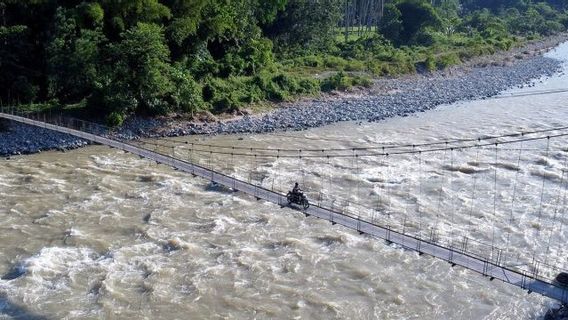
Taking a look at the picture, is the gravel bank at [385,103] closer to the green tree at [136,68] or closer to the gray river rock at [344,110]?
the gray river rock at [344,110]

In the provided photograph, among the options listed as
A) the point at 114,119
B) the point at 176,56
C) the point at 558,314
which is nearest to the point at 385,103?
the point at 176,56

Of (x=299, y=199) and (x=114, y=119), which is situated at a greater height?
(x=114, y=119)

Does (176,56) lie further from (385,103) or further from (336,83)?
(385,103)

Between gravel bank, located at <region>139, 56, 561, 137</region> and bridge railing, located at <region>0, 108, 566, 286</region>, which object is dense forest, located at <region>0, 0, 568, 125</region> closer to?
gravel bank, located at <region>139, 56, 561, 137</region>

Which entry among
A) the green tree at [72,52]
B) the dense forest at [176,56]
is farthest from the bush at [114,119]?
the green tree at [72,52]

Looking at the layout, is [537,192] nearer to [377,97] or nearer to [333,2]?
[377,97]

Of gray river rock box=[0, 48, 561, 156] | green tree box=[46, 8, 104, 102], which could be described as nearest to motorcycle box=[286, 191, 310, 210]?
gray river rock box=[0, 48, 561, 156]
